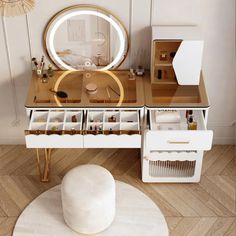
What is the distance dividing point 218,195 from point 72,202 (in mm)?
1336

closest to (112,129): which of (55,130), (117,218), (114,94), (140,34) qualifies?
(114,94)

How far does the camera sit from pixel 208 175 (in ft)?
13.9

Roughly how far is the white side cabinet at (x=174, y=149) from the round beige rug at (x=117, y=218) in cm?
26

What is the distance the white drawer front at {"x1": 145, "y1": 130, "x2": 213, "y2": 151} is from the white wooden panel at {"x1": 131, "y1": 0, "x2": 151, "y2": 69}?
712mm

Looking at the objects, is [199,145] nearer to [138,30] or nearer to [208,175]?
[208,175]

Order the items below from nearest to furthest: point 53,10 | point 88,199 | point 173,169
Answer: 1. point 88,199
2. point 53,10
3. point 173,169

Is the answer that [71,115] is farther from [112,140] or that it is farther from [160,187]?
[160,187]

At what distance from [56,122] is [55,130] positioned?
0.10m

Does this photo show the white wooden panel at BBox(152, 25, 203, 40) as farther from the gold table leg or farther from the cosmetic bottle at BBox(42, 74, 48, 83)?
the gold table leg

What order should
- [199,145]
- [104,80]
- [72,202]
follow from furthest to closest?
1. [104,80]
2. [199,145]
3. [72,202]

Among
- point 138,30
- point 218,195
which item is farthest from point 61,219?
point 138,30

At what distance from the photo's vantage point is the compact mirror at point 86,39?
3.77 m

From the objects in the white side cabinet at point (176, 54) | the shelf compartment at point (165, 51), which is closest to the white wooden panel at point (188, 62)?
the white side cabinet at point (176, 54)

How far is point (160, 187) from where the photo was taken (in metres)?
4.11
